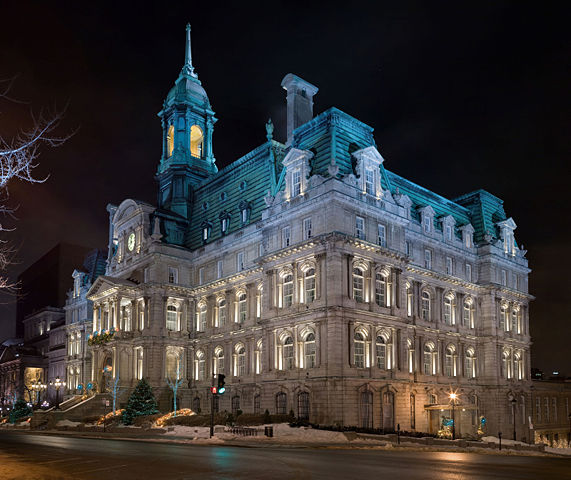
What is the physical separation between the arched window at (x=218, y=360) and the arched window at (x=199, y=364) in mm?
1921

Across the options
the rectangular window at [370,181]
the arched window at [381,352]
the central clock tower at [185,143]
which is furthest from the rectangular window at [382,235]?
the central clock tower at [185,143]

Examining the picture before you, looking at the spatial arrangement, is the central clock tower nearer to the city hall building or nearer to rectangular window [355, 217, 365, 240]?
the city hall building

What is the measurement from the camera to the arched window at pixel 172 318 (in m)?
64.2

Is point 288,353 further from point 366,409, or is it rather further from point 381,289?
point 381,289

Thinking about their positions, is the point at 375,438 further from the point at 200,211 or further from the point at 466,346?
the point at 200,211

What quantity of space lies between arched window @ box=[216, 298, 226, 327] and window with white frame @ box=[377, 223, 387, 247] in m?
18.4

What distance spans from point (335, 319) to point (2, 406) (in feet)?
271

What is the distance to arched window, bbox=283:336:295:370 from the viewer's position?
50.5m

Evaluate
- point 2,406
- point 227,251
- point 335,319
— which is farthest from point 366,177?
point 2,406

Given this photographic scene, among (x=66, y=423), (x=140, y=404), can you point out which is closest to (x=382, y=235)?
(x=140, y=404)

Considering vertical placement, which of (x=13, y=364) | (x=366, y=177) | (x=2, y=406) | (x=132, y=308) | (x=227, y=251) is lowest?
(x=2, y=406)

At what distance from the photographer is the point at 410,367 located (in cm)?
5528

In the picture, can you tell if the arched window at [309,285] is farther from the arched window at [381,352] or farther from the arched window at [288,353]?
the arched window at [381,352]

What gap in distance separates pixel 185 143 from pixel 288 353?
112 feet
